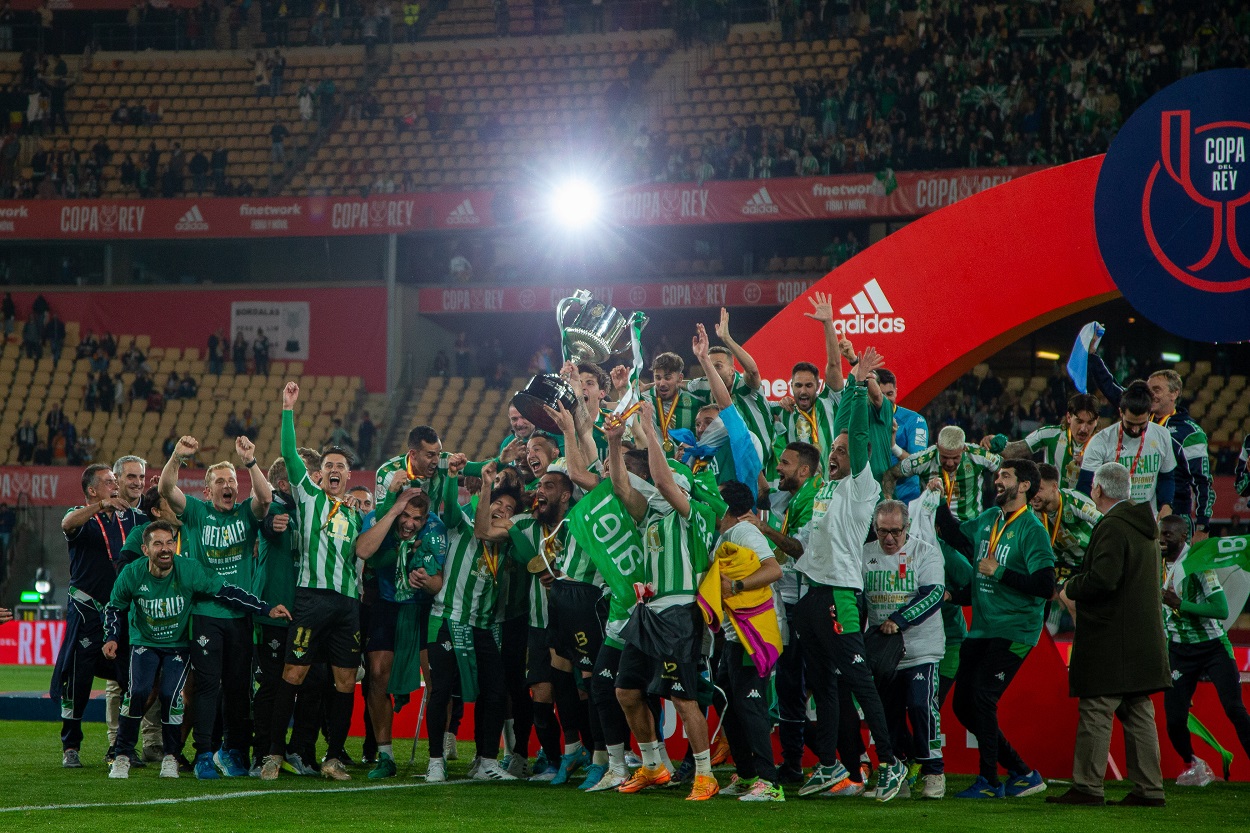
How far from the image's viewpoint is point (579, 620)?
8289 millimetres

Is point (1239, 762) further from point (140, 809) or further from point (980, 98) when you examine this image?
point (980, 98)

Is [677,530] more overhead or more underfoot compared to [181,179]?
more underfoot

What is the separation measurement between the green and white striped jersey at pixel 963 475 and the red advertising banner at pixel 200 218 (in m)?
20.4

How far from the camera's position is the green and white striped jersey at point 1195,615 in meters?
8.70

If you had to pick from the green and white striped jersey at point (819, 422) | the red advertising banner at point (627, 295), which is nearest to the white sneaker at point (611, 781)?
the green and white striped jersey at point (819, 422)

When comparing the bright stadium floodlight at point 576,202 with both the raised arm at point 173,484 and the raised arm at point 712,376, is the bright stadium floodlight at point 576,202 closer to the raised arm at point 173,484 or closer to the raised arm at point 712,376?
the raised arm at point 712,376

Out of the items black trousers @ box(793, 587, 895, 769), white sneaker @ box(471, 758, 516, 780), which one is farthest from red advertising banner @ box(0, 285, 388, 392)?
black trousers @ box(793, 587, 895, 769)

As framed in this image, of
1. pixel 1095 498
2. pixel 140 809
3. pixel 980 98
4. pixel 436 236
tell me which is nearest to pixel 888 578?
pixel 1095 498

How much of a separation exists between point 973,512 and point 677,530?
2.56 m

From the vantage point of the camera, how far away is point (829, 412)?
954cm

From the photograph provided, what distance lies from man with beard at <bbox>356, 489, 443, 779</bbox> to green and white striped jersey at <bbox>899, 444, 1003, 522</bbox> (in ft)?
10.4

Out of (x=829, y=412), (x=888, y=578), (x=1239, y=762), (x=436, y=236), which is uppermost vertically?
(x=436, y=236)

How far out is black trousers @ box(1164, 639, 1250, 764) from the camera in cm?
857

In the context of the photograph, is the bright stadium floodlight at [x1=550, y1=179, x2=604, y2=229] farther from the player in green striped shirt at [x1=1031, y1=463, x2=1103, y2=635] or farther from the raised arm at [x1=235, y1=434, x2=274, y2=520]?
the player in green striped shirt at [x1=1031, y1=463, x2=1103, y2=635]
